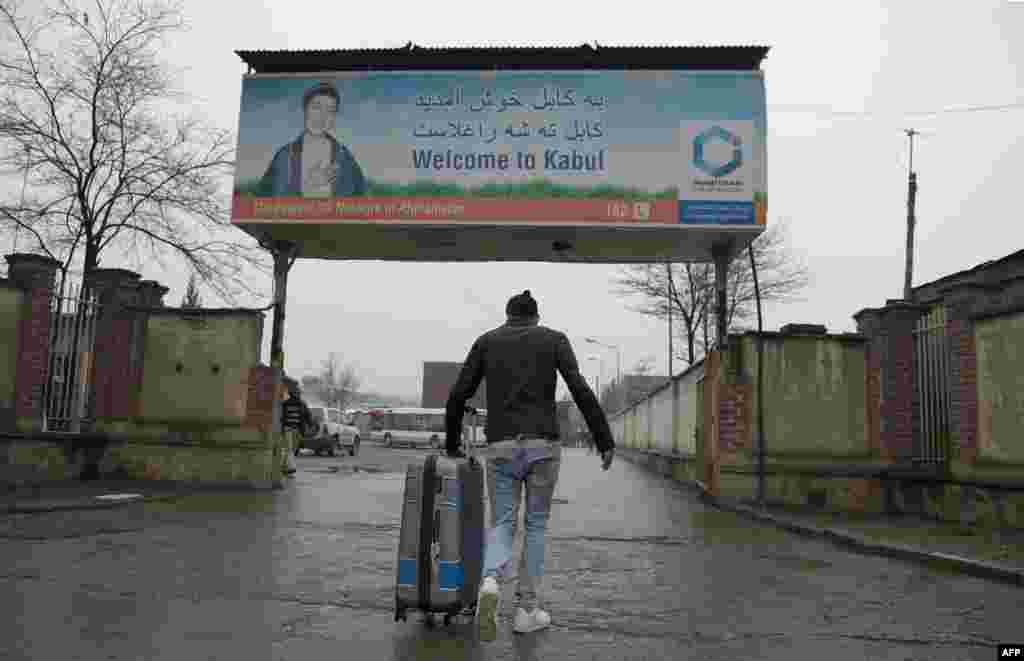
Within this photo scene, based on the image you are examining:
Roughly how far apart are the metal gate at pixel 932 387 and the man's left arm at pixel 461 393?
872cm

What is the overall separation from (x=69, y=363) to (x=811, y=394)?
1239 cm

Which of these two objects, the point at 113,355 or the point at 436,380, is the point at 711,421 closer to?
the point at 113,355

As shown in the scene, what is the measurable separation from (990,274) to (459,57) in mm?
20921

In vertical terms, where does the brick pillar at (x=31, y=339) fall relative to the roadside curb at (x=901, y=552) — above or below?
above

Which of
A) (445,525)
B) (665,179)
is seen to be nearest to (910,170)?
(665,179)

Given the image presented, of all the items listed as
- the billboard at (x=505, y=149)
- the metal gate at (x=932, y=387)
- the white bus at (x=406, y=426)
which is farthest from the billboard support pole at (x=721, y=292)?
the white bus at (x=406, y=426)

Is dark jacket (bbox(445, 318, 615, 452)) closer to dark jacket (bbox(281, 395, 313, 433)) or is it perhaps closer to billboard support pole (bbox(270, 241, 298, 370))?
billboard support pole (bbox(270, 241, 298, 370))

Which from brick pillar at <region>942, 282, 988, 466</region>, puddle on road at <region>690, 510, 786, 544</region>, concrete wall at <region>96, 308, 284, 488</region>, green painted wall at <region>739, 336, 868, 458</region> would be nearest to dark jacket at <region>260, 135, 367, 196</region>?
concrete wall at <region>96, 308, 284, 488</region>

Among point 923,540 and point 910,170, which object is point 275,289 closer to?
point 923,540

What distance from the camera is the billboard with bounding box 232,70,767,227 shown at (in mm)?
12688

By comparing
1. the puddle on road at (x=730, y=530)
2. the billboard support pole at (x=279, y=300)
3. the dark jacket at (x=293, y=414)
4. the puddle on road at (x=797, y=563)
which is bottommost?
the puddle on road at (x=730, y=530)

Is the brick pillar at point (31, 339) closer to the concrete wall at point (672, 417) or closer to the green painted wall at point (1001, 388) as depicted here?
the concrete wall at point (672, 417)

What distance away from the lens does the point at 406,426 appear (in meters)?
53.0

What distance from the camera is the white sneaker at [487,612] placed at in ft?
12.5
